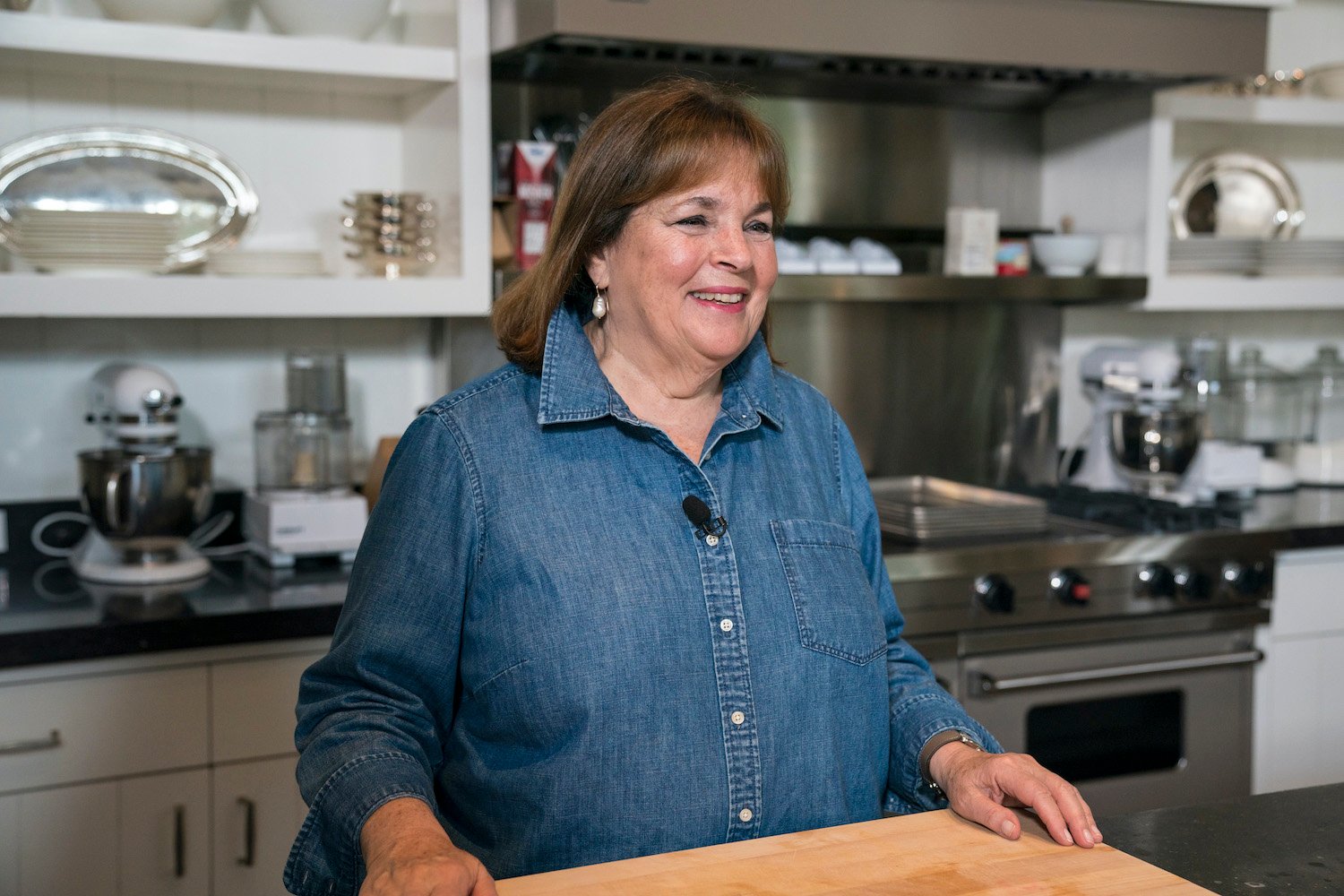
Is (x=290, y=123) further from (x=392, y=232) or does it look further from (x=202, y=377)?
(x=202, y=377)

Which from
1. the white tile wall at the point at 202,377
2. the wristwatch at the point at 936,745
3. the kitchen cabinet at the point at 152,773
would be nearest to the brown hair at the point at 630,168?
the wristwatch at the point at 936,745

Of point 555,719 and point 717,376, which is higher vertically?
point 717,376

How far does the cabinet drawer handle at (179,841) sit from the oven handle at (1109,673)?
4.35ft

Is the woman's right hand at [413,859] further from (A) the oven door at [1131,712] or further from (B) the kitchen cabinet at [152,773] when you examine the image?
(A) the oven door at [1131,712]

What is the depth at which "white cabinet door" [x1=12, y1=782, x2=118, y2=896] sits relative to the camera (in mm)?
1906

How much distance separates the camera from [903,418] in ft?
10.3

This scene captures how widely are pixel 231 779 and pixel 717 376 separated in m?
1.06

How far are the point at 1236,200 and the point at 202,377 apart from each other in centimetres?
251

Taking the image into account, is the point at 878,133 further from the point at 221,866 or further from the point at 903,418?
the point at 221,866

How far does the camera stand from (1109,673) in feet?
8.20

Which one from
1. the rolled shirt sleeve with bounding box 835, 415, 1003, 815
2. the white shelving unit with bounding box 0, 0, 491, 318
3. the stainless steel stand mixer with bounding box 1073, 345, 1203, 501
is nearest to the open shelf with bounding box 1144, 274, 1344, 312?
the stainless steel stand mixer with bounding box 1073, 345, 1203, 501

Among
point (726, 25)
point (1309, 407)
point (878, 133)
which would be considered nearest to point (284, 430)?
point (726, 25)

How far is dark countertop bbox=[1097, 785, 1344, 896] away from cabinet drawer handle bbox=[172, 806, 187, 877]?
1363 mm

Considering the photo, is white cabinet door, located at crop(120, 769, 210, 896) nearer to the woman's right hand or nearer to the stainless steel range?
the woman's right hand
